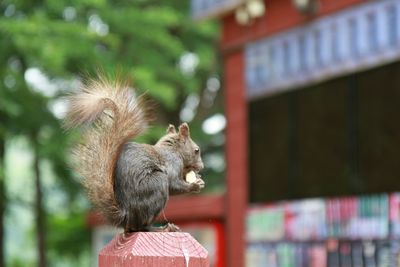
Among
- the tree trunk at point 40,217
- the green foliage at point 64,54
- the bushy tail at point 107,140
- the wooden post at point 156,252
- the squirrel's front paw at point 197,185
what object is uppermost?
the green foliage at point 64,54

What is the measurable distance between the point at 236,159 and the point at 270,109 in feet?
4.44

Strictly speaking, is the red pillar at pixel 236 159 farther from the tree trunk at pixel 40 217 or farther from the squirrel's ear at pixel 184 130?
the squirrel's ear at pixel 184 130

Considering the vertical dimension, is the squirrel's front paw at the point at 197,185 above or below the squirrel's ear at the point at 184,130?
below

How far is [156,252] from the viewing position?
3049 mm

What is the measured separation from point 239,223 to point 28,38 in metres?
5.44

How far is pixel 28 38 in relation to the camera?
36.7 ft

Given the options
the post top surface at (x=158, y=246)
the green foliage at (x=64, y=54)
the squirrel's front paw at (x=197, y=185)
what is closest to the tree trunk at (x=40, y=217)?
the green foliage at (x=64, y=54)

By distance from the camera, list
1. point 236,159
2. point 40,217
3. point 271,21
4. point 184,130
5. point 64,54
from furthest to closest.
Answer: point 40,217, point 236,159, point 271,21, point 64,54, point 184,130

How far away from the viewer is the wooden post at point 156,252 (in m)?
3.02

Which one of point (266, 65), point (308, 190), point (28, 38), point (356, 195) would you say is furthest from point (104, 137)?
point (266, 65)

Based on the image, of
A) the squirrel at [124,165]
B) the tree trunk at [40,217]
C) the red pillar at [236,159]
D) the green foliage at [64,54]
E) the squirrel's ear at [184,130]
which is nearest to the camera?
the squirrel at [124,165]

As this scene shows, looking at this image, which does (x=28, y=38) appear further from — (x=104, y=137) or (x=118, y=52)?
(x=104, y=137)

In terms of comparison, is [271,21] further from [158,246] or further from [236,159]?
[158,246]

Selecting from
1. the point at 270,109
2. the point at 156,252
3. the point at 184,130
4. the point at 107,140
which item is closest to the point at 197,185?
the point at 184,130
